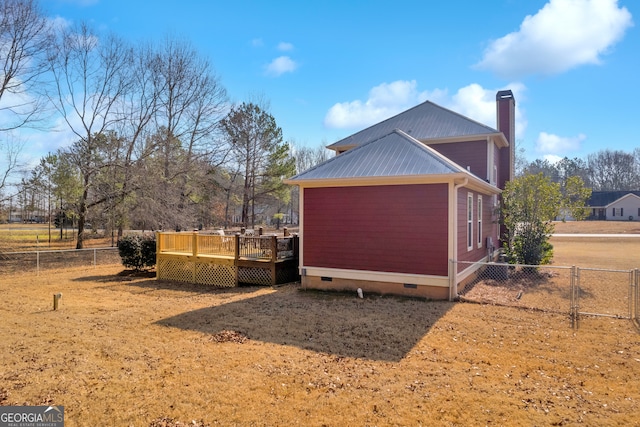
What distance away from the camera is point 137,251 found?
13.6 m

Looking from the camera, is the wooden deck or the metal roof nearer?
the wooden deck

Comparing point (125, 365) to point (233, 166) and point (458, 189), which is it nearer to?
point (458, 189)

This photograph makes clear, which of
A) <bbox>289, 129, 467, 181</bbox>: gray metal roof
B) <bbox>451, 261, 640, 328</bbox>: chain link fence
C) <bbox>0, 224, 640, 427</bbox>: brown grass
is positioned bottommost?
<bbox>0, 224, 640, 427</bbox>: brown grass

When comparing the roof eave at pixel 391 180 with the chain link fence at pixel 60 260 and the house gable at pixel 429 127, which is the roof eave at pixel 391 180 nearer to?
the house gable at pixel 429 127

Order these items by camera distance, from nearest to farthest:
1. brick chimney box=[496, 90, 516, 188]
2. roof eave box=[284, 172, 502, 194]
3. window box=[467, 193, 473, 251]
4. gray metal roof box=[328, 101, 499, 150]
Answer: roof eave box=[284, 172, 502, 194] → window box=[467, 193, 473, 251] → gray metal roof box=[328, 101, 499, 150] → brick chimney box=[496, 90, 516, 188]

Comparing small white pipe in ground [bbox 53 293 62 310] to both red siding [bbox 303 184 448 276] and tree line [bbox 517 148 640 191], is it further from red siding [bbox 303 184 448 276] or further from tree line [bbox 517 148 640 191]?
tree line [bbox 517 148 640 191]

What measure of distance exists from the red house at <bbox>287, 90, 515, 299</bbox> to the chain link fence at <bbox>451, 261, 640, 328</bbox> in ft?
1.98

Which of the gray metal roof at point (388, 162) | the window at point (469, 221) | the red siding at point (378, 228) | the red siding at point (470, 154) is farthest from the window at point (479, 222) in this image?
the red siding at point (378, 228)

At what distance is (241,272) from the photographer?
11.5m

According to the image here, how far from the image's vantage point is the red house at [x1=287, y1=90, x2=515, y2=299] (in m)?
8.42

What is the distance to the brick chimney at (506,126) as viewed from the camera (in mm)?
15859

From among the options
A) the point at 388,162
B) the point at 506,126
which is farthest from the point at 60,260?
the point at 506,126

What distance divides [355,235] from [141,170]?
15.2m

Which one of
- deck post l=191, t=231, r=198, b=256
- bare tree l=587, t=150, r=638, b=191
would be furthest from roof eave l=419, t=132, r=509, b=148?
bare tree l=587, t=150, r=638, b=191
